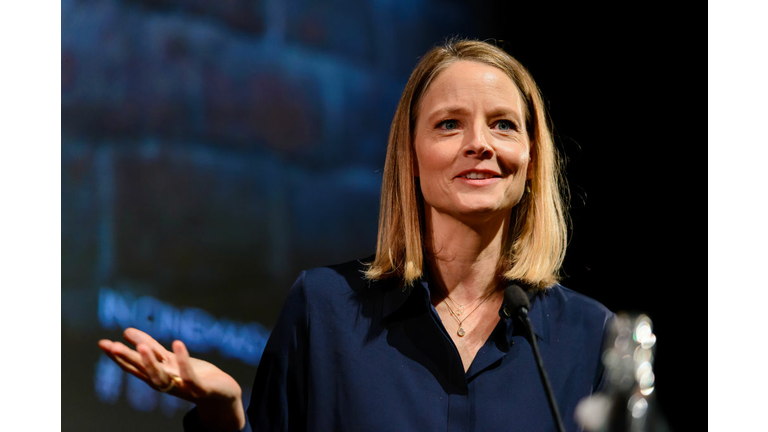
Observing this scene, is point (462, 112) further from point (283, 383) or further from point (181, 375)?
point (181, 375)

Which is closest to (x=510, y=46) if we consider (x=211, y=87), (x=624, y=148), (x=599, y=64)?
(x=599, y=64)

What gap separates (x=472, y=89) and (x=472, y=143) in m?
0.15

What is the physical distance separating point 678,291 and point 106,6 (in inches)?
86.8

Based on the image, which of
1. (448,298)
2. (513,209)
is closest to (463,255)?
(448,298)

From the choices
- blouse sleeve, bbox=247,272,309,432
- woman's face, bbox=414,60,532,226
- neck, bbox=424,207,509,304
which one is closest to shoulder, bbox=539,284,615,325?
neck, bbox=424,207,509,304

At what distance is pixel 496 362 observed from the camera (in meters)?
1.55

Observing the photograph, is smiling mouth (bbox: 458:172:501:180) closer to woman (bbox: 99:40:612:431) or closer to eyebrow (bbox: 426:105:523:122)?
woman (bbox: 99:40:612:431)

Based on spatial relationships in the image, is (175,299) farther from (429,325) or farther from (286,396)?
(429,325)

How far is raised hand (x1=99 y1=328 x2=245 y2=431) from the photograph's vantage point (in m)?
1.17

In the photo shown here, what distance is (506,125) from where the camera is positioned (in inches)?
67.0

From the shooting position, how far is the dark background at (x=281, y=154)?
6.57 feet

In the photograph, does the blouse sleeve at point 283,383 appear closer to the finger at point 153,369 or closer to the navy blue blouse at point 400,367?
the navy blue blouse at point 400,367

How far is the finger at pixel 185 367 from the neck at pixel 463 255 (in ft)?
2.18

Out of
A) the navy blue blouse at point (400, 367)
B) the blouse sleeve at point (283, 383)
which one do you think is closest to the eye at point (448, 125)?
the navy blue blouse at point (400, 367)
